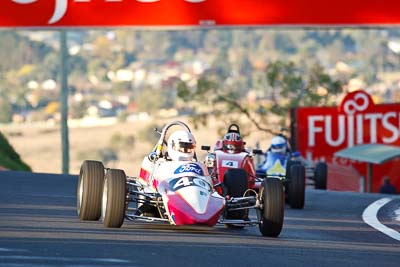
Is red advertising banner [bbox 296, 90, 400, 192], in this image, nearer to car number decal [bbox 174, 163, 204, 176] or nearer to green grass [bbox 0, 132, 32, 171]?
green grass [bbox 0, 132, 32, 171]

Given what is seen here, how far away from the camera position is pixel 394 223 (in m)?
19.6

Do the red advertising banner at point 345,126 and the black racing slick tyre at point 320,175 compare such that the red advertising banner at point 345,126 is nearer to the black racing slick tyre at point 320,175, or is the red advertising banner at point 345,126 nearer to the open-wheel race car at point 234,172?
the black racing slick tyre at point 320,175

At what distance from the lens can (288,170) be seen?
22688 millimetres

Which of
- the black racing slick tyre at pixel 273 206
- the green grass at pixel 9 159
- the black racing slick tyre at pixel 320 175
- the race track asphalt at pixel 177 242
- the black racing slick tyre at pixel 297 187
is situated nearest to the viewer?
the race track asphalt at pixel 177 242

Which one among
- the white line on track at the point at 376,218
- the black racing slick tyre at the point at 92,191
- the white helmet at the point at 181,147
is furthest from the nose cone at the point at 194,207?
the white line on track at the point at 376,218

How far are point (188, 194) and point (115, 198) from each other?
75cm

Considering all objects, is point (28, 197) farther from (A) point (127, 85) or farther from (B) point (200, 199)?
(A) point (127, 85)

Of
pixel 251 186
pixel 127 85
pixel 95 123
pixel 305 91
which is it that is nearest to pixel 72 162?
pixel 95 123

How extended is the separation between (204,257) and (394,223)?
6476 millimetres

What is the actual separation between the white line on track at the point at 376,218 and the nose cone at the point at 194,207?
89.4 inches

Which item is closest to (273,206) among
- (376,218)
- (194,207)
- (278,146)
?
(194,207)

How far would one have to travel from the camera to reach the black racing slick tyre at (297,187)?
2130cm

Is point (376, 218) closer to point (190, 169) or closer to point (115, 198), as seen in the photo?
point (190, 169)

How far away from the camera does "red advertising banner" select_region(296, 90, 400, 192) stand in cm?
4786
